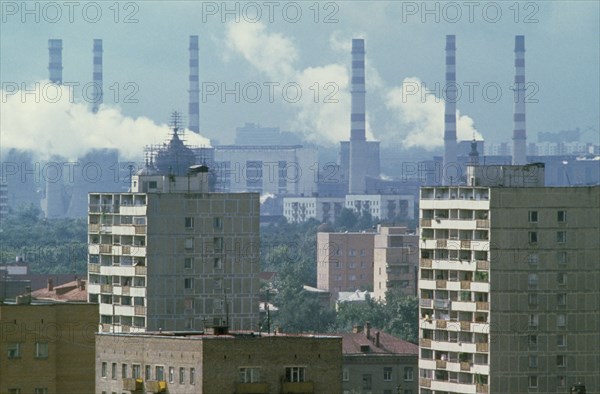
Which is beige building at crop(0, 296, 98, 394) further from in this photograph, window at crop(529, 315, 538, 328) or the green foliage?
the green foliage

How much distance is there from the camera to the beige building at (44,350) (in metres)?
52.6

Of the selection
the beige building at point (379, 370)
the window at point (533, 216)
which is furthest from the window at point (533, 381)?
the beige building at point (379, 370)

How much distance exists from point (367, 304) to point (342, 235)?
45.4 meters

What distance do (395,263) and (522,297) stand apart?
262 ft

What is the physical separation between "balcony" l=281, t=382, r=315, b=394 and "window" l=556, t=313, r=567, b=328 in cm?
2904

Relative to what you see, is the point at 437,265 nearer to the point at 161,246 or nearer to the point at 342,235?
the point at 161,246

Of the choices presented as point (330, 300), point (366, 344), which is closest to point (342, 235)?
point (330, 300)

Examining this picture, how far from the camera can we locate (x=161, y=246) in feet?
280

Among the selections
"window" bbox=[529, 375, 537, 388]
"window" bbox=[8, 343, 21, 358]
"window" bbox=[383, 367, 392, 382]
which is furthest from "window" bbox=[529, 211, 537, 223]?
"window" bbox=[8, 343, 21, 358]

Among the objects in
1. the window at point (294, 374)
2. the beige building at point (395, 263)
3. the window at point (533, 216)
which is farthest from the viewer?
the beige building at point (395, 263)

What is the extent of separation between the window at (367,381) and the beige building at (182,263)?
17.9 feet

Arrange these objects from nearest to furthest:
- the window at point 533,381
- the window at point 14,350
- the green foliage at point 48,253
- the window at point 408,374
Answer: the window at point 14,350
the window at point 533,381
the window at point 408,374
the green foliage at point 48,253

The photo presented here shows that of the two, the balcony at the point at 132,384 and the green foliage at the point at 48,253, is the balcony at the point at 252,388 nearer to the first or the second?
the balcony at the point at 132,384

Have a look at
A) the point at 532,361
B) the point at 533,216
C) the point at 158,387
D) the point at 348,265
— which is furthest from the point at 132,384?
the point at 348,265
